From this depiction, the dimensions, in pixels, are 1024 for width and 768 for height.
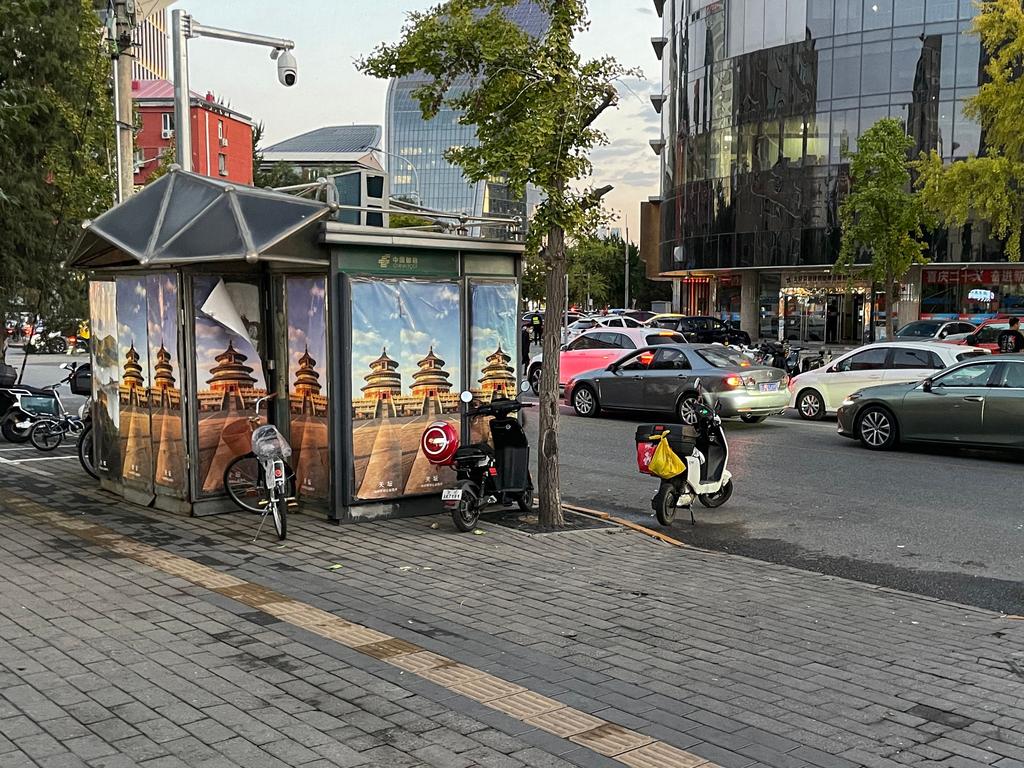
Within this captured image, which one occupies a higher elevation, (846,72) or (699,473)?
(846,72)

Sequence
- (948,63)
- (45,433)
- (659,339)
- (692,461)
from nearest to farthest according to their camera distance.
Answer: (692,461) < (45,433) < (659,339) < (948,63)

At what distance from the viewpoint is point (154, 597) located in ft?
21.7

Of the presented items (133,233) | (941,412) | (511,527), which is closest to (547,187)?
(511,527)

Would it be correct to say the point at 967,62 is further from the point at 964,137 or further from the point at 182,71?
the point at 182,71

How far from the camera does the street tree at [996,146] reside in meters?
25.0

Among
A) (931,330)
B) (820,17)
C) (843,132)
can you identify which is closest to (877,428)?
(931,330)

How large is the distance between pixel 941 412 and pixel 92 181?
13.5m

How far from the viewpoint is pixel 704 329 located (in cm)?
4238

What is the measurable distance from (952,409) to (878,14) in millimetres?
37639

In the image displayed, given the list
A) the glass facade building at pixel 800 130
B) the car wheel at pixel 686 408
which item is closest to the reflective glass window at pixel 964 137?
the glass facade building at pixel 800 130

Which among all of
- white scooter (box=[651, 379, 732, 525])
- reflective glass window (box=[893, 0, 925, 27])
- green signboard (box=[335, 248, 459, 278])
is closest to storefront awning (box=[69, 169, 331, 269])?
green signboard (box=[335, 248, 459, 278])

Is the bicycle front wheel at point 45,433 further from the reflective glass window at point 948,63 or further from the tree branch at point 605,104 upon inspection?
the reflective glass window at point 948,63

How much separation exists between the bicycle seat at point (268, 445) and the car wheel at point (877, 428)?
9.39m

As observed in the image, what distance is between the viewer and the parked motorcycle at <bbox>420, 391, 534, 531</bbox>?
29.2ft
